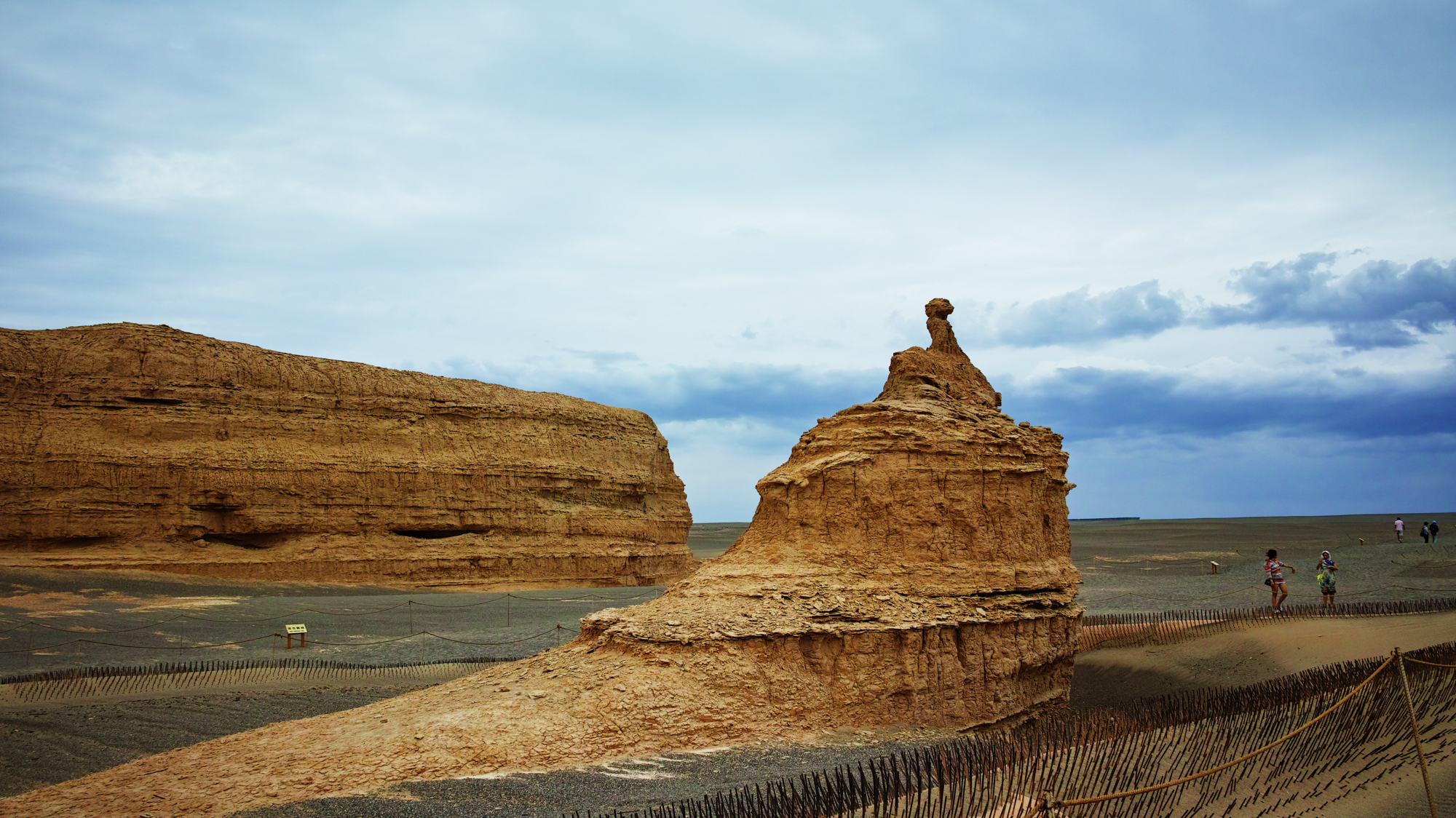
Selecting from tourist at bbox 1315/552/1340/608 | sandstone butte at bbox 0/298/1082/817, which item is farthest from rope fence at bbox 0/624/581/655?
tourist at bbox 1315/552/1340/608

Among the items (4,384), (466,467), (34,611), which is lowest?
(34,611)

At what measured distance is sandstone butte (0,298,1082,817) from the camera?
9.77m

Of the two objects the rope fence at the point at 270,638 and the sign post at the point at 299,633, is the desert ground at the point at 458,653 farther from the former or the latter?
the sign post at the point at 299,633

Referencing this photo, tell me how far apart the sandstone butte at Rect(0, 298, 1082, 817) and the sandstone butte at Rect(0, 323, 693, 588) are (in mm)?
24853

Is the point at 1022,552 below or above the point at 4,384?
below

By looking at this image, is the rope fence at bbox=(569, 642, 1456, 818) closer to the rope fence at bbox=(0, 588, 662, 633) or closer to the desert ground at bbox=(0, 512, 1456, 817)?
the desert ground at bbox=(0, 512, 1456, 817)

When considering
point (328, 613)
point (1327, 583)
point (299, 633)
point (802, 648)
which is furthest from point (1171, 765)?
point (328, 613)

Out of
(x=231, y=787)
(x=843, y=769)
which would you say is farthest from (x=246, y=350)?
(x=843, y=769)

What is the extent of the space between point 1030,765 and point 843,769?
2.37m

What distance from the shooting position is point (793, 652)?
11.7 meters

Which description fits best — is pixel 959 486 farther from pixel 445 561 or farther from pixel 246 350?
pixel 246 350

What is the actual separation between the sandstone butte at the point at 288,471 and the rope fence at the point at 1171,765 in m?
29.3

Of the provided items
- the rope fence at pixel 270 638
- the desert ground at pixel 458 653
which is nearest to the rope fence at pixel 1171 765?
the desert ground at pixel 458 653

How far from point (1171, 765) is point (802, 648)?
14.2ft
